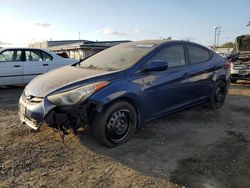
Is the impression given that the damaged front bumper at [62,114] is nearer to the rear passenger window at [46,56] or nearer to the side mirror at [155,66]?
the side mirror at [155,66]

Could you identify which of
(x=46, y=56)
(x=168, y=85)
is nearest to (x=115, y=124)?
(x=168, y=85)

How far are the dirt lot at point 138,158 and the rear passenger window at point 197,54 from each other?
1.28 meters

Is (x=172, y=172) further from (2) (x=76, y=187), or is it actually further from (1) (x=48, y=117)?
(1) (x=48, y=117)

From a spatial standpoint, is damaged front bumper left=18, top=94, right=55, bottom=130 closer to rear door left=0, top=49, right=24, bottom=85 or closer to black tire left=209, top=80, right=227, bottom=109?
black tire left=209, top=80, right=227, bottom=109

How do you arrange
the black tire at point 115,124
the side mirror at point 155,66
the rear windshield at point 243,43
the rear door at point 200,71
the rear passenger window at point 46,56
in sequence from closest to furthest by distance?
1. the black tire at point 115,124
2. the side mirror at point 155,66
3. the rear door at point 200,71
4. the rear passenger window at point 46,56
5. the rear windshield at point 243,43

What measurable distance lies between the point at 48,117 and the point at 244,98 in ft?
20.4

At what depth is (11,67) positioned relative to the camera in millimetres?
8789

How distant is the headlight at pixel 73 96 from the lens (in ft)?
12.5

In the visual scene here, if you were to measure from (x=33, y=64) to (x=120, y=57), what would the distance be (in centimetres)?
523

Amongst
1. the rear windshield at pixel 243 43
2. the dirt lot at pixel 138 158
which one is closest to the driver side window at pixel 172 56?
the dirt lot at pixel 138 158

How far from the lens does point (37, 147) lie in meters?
4.19

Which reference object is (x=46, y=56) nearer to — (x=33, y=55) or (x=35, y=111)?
(x=33, y=55)

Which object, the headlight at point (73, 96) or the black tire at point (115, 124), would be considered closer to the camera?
the headlight at point (73, 96)

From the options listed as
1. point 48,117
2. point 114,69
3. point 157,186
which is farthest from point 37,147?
point 157,186
